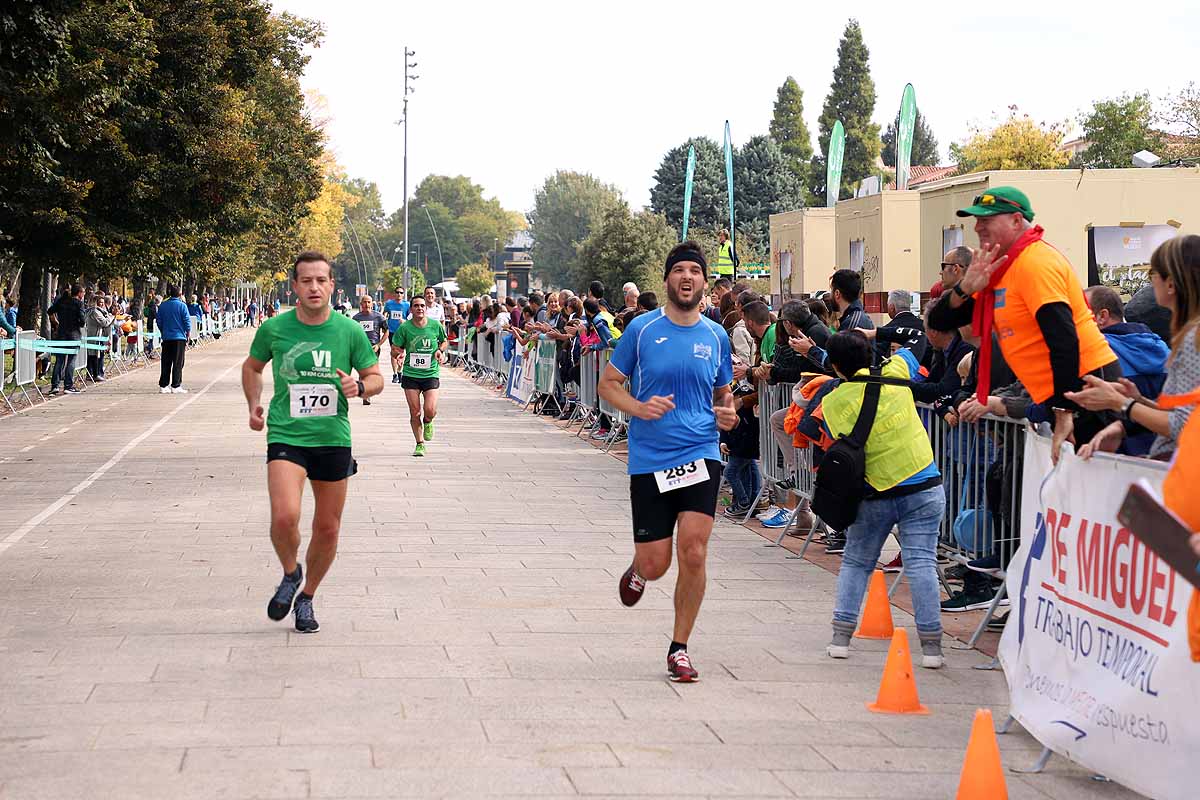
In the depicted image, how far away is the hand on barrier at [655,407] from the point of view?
6746 millimetres

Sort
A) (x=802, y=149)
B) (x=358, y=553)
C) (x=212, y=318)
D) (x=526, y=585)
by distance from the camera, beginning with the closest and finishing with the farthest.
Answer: (x=526, y=585)
(x=358, y=553)
(x=212, y=318)
(x=802, y=149)

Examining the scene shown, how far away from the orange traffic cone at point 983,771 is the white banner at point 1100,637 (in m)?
0.43

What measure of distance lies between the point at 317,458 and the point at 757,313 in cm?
527

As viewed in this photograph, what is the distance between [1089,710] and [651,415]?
2.32 m

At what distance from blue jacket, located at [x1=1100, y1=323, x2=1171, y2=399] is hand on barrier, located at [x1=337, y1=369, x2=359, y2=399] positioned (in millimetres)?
3642

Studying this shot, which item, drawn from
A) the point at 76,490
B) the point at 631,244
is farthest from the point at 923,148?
the point at 76,490

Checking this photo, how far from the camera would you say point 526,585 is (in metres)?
9.18

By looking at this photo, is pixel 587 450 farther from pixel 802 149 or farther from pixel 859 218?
pixel 802 149

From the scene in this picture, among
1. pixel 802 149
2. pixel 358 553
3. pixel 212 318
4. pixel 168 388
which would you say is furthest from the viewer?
pixel 802 149

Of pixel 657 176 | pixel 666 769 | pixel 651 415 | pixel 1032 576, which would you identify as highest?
pixel 657 176

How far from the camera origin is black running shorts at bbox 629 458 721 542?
684 centimetres

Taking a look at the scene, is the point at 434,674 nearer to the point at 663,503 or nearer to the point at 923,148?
the point at 663,503

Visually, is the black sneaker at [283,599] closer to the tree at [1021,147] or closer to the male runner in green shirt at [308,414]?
the male runner in green shirt at [308,414]

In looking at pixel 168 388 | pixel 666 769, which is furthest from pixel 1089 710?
pixel 168 388
